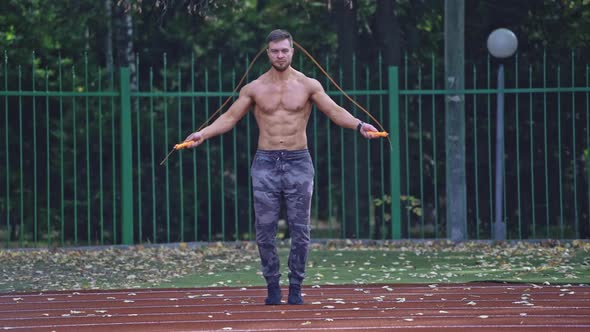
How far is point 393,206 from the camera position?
15.5 metres

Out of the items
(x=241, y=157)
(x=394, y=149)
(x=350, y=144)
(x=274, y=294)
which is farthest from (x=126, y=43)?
(x=274, y=294)

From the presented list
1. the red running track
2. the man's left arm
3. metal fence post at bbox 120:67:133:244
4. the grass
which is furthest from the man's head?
metal fence post at bbox 120:67:133:244

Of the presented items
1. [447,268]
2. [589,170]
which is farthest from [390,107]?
[447,268]

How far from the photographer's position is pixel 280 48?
9.11 meters

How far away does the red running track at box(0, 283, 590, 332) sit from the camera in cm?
802

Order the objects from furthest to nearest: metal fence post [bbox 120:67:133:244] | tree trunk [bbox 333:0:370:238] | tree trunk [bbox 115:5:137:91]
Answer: tree trunk [bbox 115:5:137:91] → tree trunk [bbox 333:0:370:238] → metal fence post [bbox 120:67:133:244]

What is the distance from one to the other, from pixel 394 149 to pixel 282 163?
262 inches

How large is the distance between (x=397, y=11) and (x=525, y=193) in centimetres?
336

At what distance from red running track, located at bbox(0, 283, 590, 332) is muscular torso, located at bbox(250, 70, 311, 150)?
1.15 metres

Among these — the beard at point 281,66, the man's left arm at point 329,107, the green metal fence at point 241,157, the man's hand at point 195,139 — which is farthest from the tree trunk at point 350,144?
the man's hand at point 195,139

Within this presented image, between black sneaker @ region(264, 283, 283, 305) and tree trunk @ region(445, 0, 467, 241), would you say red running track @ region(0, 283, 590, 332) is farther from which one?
tree trunk @ region(445, 0, 467, 241)

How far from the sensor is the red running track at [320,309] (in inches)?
316

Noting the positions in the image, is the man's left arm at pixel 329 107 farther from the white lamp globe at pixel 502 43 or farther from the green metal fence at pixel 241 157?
the green metal fence at pixel 241 157

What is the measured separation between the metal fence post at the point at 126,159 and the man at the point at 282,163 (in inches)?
237
